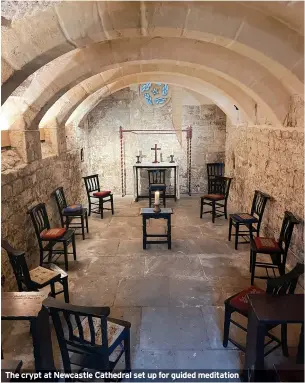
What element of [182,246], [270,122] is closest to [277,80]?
[270,122]

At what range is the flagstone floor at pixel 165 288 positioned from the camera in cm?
249

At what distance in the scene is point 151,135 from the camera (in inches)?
312

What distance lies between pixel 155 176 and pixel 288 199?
14.0 ft

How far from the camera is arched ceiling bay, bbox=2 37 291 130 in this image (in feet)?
11.6

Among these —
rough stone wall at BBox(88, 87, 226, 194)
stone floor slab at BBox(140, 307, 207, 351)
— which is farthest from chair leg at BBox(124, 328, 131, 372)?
rough stone wall at BBox(88, 87, 226, 194)

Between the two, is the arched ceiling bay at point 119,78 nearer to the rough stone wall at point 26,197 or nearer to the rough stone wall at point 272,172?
the rough stone wall at point 272,172

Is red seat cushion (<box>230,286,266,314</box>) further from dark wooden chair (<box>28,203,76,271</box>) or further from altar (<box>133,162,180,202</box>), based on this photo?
altar (<box>133,162,180,202</box>)

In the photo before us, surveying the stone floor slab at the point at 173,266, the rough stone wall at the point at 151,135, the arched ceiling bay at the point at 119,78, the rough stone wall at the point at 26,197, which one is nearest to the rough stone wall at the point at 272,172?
the arched ceiling bay at the point at 119,78

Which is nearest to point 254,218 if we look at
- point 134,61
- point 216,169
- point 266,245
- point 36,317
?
point 266,245

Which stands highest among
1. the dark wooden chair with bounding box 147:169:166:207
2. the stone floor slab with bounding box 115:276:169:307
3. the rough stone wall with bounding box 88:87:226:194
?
the rough stone wall with bounding box 88:87:226:194

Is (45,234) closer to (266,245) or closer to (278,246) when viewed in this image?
(266,245)

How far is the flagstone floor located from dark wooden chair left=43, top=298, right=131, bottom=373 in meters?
0.32

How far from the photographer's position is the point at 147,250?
455cm

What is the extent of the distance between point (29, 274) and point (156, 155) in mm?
5174
